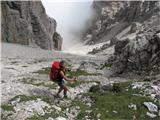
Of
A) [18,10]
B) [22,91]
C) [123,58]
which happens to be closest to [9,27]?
[18,10]

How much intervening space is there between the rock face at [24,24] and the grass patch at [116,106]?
4734 inches

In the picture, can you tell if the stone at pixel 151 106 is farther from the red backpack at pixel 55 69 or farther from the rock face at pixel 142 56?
the rock face at pixel 142 56

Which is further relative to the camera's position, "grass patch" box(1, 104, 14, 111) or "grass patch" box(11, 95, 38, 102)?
"grass patch" box(11, 95, 38, 102)

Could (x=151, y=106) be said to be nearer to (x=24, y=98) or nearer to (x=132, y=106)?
(x=132, y=106)

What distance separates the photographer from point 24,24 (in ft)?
510

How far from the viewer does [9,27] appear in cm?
14988

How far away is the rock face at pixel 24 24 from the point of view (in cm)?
15000

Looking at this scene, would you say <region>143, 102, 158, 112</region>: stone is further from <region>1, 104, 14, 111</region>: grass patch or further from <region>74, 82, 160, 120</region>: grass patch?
<region>1, 104, 14, 111</region>: grass patch

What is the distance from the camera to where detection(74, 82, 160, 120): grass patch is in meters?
25.7

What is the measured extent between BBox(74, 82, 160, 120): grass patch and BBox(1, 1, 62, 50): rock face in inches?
4734

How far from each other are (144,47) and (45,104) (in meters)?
27.5

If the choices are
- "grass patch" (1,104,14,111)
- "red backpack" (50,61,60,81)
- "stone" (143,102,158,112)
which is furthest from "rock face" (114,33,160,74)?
"grass patch" (1,104,14,111)

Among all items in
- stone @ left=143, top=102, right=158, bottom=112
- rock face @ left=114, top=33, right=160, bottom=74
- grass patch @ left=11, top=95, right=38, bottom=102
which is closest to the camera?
stone @ left=143, top=102, right=158, bottom=112

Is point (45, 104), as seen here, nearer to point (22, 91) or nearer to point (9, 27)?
point (22, 91)
